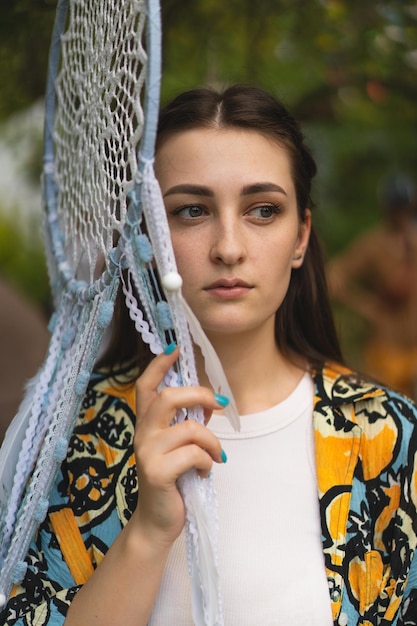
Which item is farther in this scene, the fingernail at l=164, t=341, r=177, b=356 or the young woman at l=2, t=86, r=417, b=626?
the young woman at l=2, t=86, r=417, b=626

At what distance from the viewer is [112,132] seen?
1546mm

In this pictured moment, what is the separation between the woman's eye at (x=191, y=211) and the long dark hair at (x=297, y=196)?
195 millimetres

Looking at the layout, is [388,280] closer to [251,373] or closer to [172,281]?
[251,373]

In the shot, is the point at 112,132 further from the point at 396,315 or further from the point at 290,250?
the point at 396,315

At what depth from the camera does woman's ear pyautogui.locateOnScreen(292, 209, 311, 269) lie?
78.3 inches

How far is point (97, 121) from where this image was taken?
1.66 m

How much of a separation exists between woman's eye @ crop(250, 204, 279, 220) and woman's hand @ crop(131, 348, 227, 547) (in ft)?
1.39

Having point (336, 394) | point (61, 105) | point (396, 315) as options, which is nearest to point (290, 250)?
point (336, 394)

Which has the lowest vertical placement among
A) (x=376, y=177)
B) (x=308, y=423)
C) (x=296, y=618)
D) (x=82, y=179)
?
(x=296, y=618)

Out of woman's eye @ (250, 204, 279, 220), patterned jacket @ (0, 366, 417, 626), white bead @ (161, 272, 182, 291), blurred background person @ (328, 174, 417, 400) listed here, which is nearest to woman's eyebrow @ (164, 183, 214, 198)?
woman's eye @ (250, 204, 279, 220)

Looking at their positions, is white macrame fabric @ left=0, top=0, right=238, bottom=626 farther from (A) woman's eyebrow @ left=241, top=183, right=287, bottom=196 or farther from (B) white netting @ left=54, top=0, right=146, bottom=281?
(A) woman's eyebrow @ left=241, top=183, right=287, bottom=196

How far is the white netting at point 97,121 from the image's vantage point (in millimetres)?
1471

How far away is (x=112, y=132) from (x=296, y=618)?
3.27 ft

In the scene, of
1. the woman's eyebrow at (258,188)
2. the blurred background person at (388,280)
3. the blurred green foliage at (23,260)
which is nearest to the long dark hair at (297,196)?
the woman's eyebrow at (258,188)
